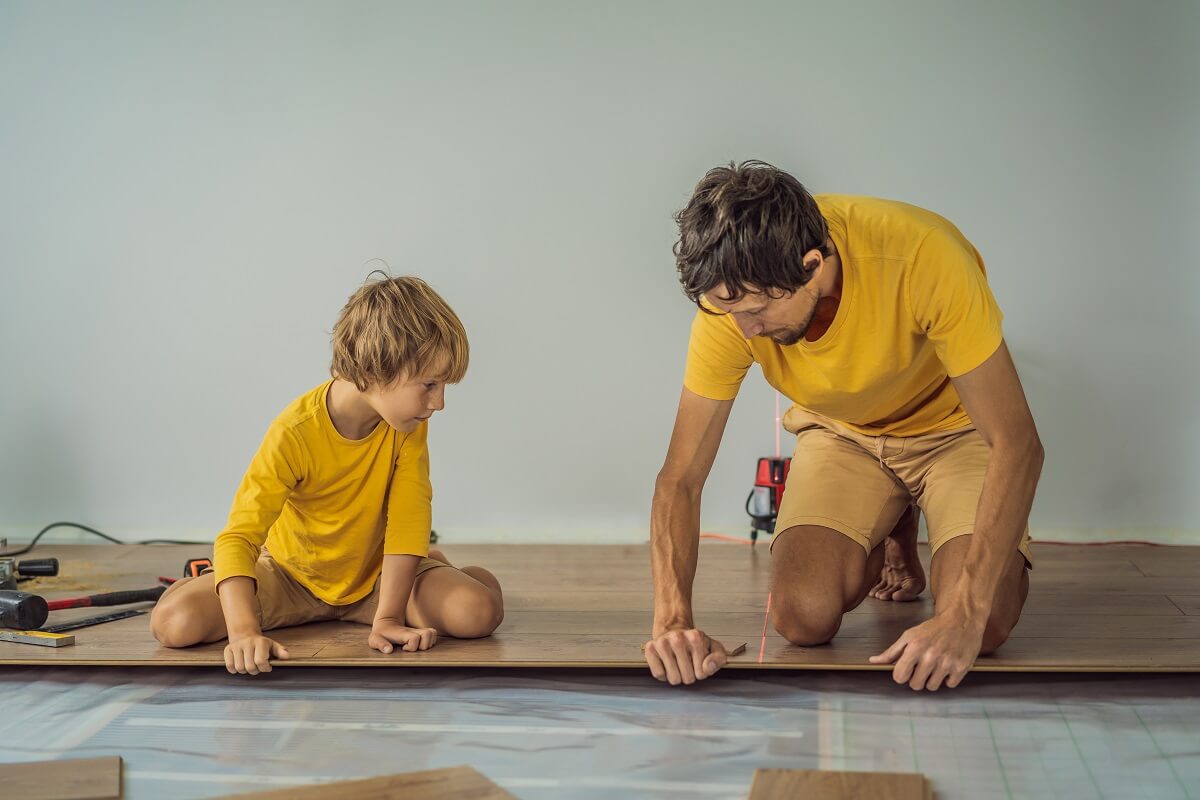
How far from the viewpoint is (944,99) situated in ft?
11.3

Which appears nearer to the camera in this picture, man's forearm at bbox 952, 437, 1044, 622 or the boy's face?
man's forearm at bbox 952, 437, 1044, 622

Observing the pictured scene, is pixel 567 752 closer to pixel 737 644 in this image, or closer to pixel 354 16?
pixel 737 644

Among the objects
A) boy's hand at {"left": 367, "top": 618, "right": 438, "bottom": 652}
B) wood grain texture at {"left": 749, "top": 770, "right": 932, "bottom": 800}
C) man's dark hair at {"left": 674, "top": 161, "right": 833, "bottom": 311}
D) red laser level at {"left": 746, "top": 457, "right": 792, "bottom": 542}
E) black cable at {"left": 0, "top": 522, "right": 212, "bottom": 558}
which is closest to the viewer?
wood grain texture at {"left": 749, "top": 770, "right": 932, "bottom": 800}

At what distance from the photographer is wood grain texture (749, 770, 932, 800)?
1414 millimetres

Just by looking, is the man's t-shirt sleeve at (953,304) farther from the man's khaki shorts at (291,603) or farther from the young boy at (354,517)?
the man's khaki shorts at (291,603)

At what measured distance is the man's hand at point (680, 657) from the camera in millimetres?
1816

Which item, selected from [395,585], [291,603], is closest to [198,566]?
[291,603]

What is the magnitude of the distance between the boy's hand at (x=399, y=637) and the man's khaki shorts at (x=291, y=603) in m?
0.17

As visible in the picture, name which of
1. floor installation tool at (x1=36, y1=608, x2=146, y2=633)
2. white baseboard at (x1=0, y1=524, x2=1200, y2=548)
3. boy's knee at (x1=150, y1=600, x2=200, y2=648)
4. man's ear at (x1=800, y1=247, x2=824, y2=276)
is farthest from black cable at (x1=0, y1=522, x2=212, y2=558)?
man's ear at (x1=800, y1=247, x2=824, y2=276)

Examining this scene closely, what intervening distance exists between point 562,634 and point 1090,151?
232 cm

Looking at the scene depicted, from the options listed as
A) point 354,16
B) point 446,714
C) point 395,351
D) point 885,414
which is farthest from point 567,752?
point 354,16

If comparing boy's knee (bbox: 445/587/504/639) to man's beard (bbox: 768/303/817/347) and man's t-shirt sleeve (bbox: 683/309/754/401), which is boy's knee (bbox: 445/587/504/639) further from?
man's beard (bbox: 768/303/817/347)

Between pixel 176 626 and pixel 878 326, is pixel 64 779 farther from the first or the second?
pixel 878 326

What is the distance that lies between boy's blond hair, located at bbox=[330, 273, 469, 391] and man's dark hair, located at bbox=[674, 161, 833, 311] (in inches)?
19.9
